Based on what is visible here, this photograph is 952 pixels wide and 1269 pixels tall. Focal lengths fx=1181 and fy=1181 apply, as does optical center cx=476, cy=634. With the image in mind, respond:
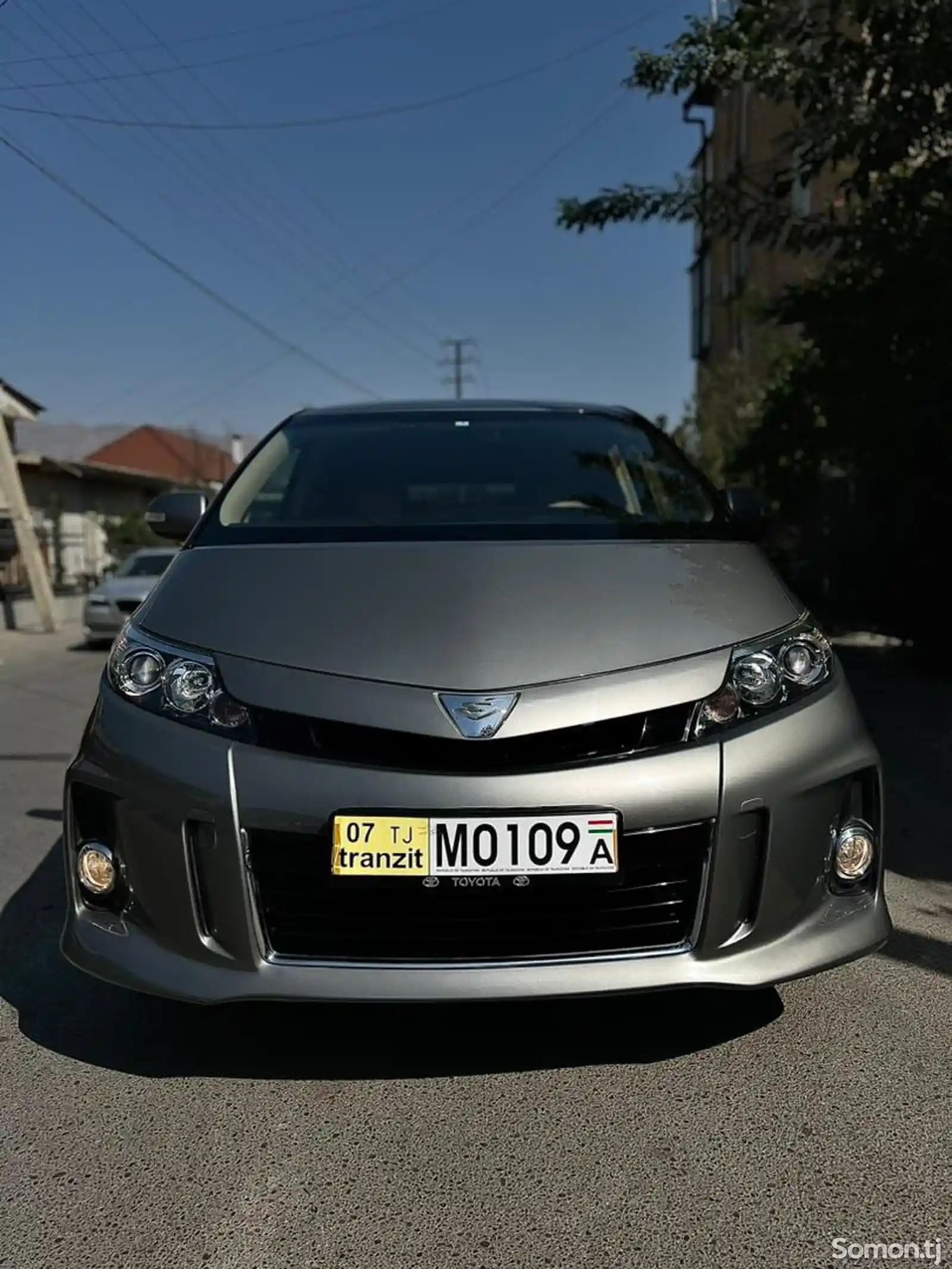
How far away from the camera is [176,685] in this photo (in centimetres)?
263

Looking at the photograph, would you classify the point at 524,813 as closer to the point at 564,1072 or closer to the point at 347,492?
the point at 564,1072

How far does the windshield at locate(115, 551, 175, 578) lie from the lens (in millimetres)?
15227

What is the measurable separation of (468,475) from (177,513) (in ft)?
3.39

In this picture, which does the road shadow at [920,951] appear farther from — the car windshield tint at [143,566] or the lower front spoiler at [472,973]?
the car windshield tint at [143,566]

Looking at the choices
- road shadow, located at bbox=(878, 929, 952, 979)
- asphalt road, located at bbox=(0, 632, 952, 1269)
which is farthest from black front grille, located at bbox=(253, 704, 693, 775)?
road shadow, located at bbox=(878, 929, 952, 979)

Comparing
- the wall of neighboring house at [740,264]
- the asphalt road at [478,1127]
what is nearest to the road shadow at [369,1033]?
the asphalt road at [478,1127]

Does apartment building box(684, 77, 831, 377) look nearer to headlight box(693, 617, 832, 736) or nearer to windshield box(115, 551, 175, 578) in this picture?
windshield box(115, 551, 175, 578)

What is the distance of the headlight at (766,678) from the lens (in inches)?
99.7

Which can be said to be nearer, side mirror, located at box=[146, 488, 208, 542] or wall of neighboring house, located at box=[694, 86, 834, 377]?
side mirror, located at box=[146, 488, 208, 542]

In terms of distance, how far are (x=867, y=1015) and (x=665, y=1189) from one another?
957mm

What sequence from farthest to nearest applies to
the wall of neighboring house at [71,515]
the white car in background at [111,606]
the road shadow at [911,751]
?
the wall of neighboring house at [71,515], the white car in background at [111,606], the road shadow at [911,751]

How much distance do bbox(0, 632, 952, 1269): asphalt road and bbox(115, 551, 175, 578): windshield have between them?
40.4 ft

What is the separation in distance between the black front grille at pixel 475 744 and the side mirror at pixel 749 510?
1.56 m

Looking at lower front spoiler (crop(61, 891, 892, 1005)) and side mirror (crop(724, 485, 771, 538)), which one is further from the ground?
side mirror (crop(724, 485, 771, 538))
